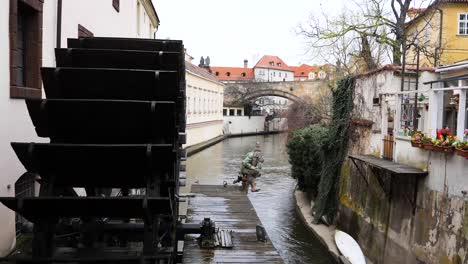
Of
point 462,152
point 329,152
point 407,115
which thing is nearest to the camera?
point 462,152

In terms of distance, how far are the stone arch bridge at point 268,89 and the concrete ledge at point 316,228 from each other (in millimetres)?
27855

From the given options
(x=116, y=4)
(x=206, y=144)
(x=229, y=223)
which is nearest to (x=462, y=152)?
(x=229, y=223)

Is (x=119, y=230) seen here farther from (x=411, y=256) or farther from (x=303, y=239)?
(x=303, y=239)

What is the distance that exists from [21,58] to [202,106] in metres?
27.3

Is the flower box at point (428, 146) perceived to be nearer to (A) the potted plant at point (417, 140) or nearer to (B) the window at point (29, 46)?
(A) the potted plant at point (417, 140)

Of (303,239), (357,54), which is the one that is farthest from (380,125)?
(357,54)

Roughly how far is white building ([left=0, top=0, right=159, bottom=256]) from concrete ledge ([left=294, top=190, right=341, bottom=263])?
637 cm

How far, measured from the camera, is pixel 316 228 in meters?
11.7

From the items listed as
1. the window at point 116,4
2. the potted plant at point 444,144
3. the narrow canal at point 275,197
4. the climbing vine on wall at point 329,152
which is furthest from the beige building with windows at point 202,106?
the potted plant at point 444,144

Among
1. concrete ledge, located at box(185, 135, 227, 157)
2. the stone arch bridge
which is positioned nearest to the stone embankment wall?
concrete ledge, located at box(185, 135, 227, 157)

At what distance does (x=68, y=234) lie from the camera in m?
5.59

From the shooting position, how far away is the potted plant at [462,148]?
18.6ft

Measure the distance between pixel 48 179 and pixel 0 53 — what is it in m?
1.40

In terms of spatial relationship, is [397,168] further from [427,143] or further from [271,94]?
[271,94]
